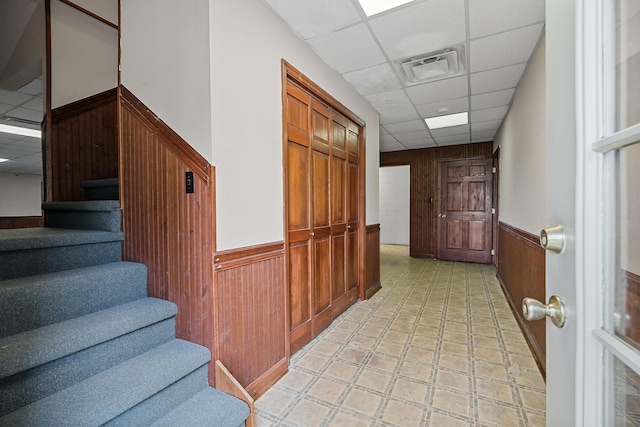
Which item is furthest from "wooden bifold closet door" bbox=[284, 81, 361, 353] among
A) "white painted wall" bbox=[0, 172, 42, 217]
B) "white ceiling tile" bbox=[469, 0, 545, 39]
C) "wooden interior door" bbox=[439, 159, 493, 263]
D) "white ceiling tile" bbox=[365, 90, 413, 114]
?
"white painted wall" bbox=[0, 172, 42, 217]

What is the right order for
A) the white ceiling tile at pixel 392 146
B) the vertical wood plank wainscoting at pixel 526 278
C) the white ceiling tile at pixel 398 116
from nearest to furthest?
the vertical wood plank wainscoting at pixel 526 278
the white ceiling tile at pixel 398 116
the white ceiling tile at pixel 392 146

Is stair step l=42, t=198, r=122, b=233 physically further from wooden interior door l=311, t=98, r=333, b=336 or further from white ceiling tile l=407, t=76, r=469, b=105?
white ceiling tile l=407, t=76, r=469, b=105

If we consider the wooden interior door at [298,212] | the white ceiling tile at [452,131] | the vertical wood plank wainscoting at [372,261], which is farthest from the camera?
the white ceiling tile at [452,131]

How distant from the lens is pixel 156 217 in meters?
1.71

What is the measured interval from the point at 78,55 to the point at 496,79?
4243 millimetres

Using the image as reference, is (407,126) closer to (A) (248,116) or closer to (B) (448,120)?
(B) (448,120)

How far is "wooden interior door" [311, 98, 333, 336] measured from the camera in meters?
2.60

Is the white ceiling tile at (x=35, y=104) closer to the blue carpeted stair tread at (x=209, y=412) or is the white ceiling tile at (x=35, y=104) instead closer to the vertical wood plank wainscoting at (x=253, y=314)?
the vertical wood plank wainscoting at (x=253, y=314)

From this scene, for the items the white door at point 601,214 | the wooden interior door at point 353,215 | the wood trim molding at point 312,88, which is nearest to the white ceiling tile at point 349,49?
the wood trim molding at point 312,88

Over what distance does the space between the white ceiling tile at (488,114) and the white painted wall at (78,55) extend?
453cm

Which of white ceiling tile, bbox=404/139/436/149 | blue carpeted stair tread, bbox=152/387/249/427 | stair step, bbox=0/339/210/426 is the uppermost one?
white ceiling tile, bbox=404/139/436/149

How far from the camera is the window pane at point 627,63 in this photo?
1.60ft

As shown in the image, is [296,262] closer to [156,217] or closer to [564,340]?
[156,217]

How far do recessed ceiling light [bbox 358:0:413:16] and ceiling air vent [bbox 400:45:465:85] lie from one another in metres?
0.76
